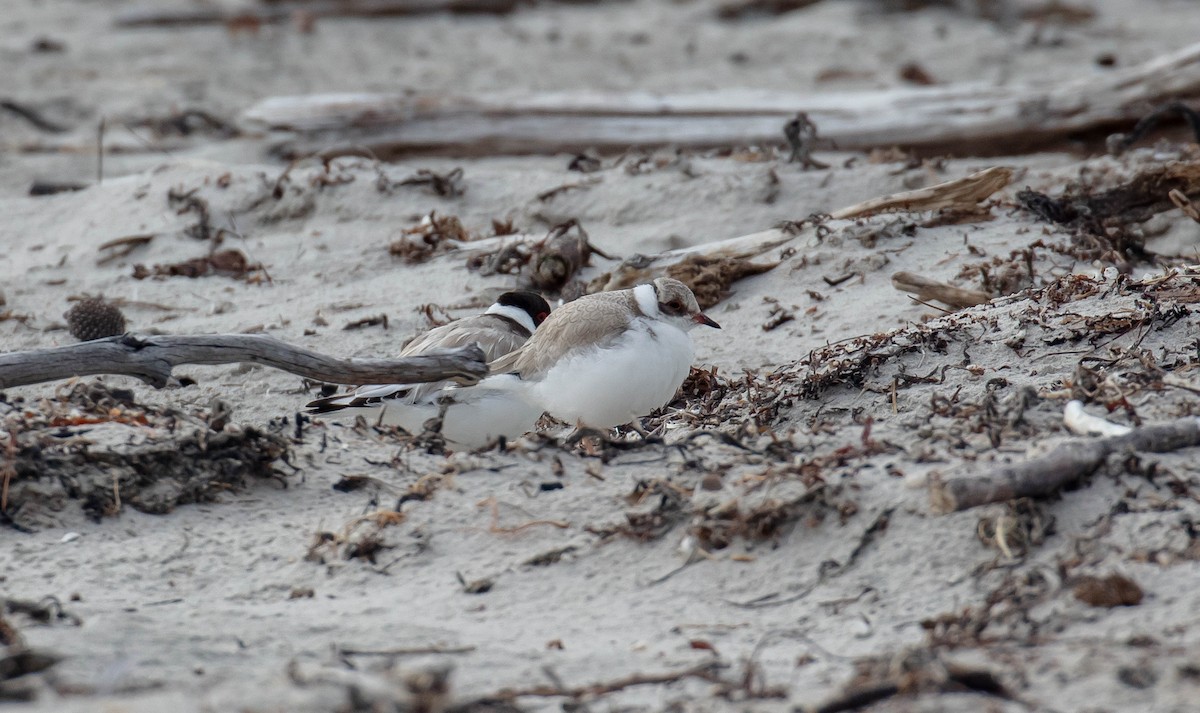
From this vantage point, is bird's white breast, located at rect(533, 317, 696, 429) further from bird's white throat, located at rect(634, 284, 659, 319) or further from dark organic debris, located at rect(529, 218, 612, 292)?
dark organic debris, located at rect(529, 218, 612, 292)

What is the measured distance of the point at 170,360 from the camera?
4488 millimetres

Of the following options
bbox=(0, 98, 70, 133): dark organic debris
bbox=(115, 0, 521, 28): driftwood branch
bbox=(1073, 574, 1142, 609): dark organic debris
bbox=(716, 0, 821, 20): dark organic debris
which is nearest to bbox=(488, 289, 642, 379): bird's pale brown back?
bbox=(1073, 574, 1142, 609): dark organic debris

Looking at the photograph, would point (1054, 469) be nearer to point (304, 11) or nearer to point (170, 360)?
point (170, 360)

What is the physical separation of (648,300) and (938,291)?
1368mm

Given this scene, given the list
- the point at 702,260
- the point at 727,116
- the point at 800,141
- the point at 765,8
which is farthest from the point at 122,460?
the point at 765,8

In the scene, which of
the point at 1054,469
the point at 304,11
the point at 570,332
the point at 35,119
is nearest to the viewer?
the point at 1054,469

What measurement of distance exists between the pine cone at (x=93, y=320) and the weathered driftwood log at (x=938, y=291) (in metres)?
3.62

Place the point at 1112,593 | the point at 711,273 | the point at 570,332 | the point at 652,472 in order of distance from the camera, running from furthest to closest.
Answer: the point at 711,273 < the point at 570,332 < the point at 652,472 < the point at 1112,593

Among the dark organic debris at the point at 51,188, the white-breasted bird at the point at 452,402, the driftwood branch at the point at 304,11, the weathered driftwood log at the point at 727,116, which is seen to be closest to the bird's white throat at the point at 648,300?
the white-breasted bird at the point at 452,402

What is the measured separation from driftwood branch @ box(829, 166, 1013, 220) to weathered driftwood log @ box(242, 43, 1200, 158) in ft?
6.78

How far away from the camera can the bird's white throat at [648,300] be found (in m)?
5.38

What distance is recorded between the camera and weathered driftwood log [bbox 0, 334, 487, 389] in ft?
14.4

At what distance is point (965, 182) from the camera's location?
6742 mm

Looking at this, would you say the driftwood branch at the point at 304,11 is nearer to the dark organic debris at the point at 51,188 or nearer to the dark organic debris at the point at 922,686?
the dark organic debris at the point at 51,188
